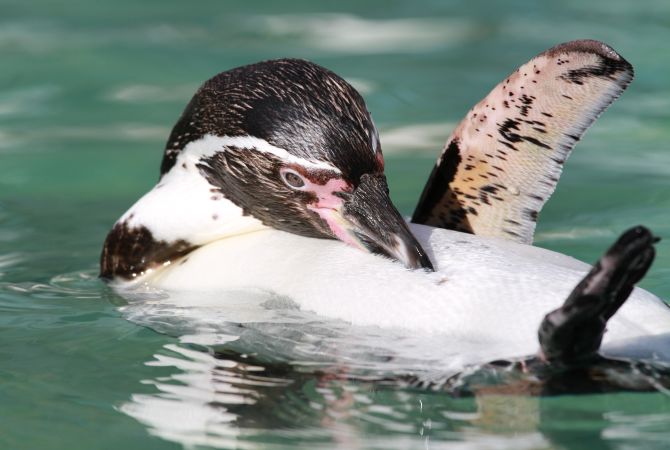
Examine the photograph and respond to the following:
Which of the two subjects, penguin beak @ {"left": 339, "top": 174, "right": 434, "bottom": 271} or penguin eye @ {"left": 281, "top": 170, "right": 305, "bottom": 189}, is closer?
penguin beak @ {"left": 339, "top": 174, "right": 434, "bottom": 271}

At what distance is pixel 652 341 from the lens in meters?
3.20

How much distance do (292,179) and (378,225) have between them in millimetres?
327

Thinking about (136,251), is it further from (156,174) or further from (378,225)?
(156,174)

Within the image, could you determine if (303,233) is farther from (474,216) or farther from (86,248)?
(86,248)

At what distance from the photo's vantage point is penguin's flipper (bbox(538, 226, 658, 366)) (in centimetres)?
288

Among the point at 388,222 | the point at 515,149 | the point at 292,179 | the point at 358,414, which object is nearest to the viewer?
the point at 358,414

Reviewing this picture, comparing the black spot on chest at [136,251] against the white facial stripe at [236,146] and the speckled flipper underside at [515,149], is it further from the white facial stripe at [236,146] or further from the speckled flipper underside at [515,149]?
the speckled flipper underside at [515,149]

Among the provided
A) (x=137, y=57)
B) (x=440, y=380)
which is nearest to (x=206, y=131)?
(x=440, y=380)

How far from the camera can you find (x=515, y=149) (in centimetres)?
422

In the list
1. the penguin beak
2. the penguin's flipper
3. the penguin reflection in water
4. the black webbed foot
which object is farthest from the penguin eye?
the penguin's flipper

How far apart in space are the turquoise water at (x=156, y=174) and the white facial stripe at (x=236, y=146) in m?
0.50

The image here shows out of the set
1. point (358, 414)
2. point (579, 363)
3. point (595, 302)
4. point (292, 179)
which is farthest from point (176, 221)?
point (595, 302)

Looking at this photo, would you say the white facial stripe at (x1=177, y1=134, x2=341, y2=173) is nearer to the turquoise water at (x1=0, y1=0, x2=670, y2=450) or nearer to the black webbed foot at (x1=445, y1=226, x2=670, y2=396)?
the turquoise water at (x1=0, y1=0, x2=670, y2=450)

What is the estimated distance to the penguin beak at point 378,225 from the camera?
3527 millimetres
